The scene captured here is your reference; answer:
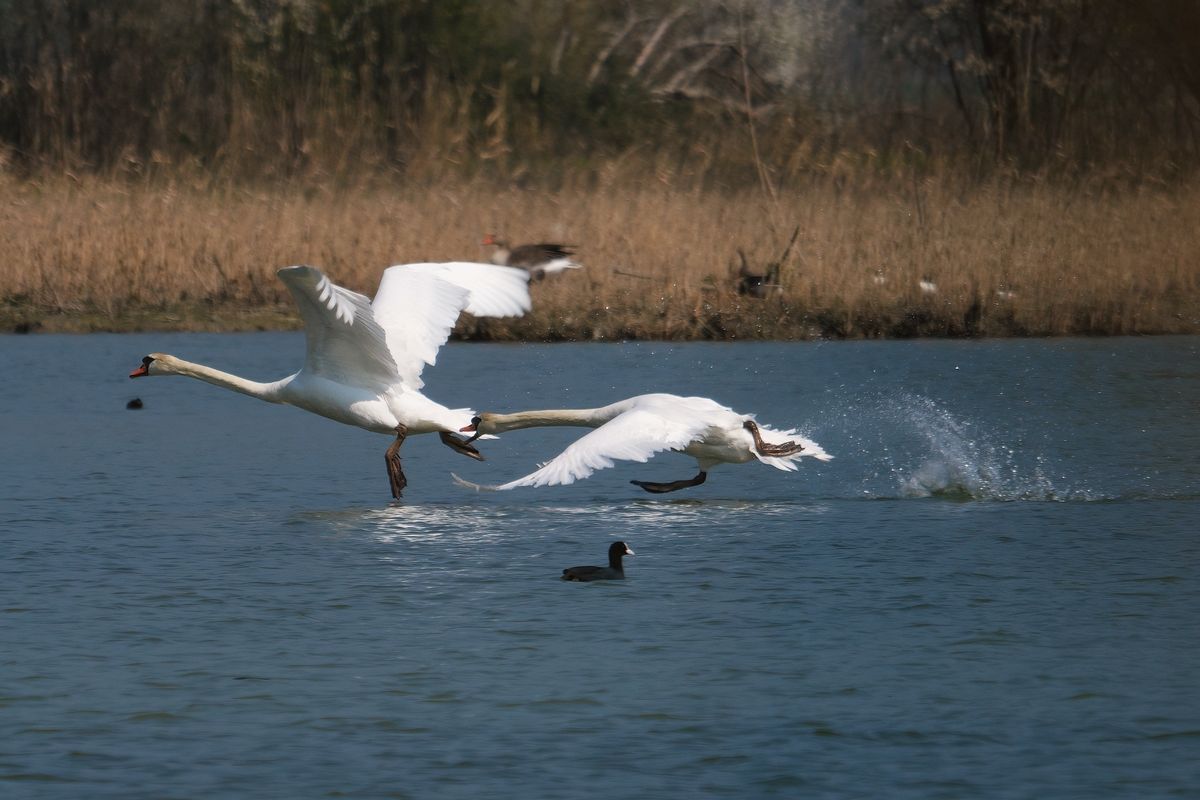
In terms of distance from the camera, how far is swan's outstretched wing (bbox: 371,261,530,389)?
9.95m

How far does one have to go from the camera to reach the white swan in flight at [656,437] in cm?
753

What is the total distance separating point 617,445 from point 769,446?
1.40 m

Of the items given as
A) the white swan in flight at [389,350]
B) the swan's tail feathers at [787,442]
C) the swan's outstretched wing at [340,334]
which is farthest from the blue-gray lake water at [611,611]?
the swan's outstretched wing at [340,334]

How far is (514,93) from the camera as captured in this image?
24.0 metres

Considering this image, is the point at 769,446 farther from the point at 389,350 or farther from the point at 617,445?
the point at 389,350

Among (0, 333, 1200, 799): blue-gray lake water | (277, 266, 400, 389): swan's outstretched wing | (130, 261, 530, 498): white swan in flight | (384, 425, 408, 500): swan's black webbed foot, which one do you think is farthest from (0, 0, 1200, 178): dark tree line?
(384, 425, 408, 500): swan's black webbed foot

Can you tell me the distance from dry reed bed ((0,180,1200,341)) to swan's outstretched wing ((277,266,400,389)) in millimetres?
5878

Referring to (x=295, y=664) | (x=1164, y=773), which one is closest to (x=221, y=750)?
(x=295, y=664)

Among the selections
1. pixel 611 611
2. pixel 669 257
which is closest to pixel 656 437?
pixel 611 611

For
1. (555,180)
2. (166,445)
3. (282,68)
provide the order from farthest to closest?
(282,68) < (555,180) < (166,445)

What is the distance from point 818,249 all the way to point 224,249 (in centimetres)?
476

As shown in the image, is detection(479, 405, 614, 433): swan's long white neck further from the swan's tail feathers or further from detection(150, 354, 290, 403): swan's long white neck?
detection(150, 354, 290, 403): swan's long white neck

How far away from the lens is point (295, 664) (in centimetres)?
652

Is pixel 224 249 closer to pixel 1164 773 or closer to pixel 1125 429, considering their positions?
pixel 1125 429
